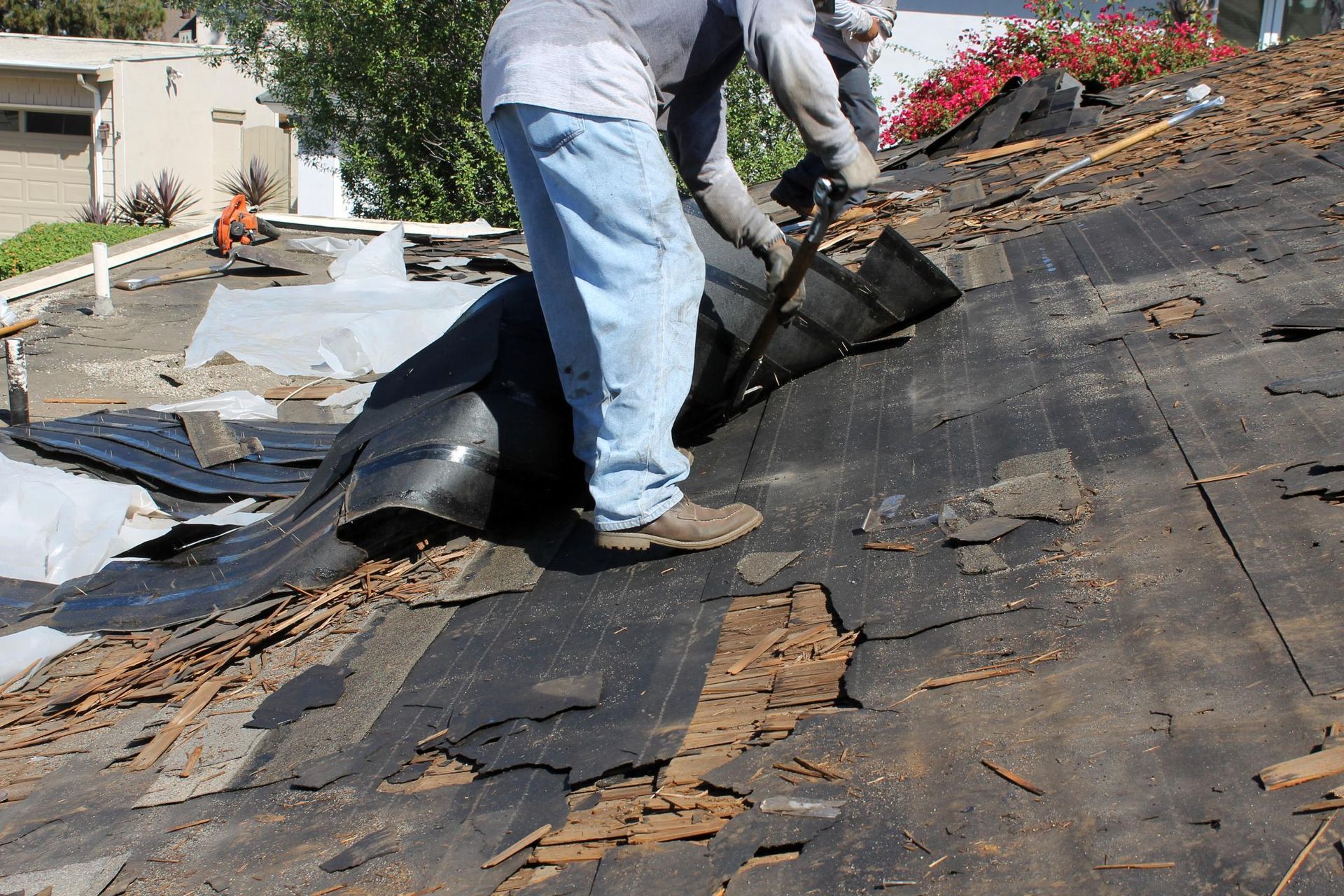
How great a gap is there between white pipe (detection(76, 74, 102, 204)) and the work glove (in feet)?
77.1

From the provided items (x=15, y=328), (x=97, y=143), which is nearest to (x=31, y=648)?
(x=15, y=328)

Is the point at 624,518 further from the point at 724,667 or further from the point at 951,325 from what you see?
the point at 951,325

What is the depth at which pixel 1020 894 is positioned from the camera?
1.46 meters

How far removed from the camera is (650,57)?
3.07 metres

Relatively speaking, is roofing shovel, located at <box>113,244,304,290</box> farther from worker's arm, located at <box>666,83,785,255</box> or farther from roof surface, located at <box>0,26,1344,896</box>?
roof surface, located at <box>0,26,1344,896</box>

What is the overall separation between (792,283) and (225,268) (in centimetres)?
716

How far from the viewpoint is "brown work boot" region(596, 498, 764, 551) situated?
3.01 m

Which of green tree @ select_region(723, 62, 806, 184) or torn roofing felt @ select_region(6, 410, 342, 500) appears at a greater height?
green tree @ select_region(723, 62, 806, 184)

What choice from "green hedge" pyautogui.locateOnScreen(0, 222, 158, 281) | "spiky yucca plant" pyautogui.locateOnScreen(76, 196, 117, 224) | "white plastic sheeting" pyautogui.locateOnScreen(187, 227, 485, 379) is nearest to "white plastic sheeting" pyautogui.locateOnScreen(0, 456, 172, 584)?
"white plastic sheeting" pyautogui.locateOnScreen(187, 227, 485, 379)

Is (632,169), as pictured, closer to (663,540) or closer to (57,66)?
(663,540)

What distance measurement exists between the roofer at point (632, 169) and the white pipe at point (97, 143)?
23.7 m

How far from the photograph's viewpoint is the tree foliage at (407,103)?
14344 mm

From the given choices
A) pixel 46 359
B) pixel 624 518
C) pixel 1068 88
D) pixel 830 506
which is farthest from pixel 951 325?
pixel 46 359

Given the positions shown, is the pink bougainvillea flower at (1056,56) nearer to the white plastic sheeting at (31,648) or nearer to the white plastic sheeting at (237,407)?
the white plastic sheeting at (237,407)
